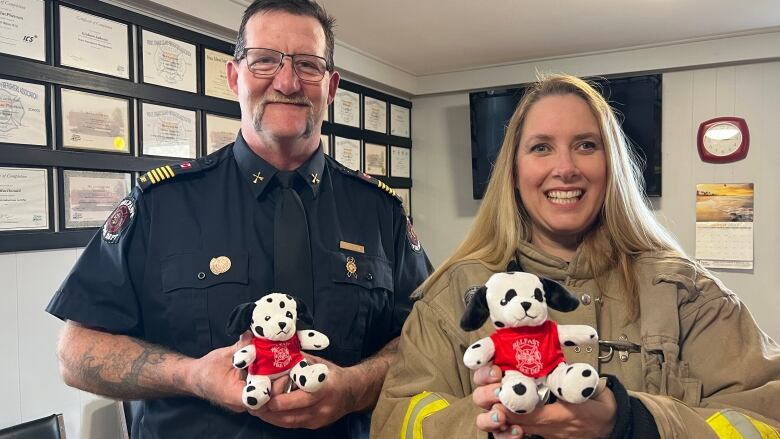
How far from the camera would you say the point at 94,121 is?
223 centimetres

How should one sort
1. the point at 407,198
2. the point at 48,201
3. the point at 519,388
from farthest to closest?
the point at 407,198, the point at 48,201, the point at 519,388

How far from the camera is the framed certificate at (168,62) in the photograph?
2.44m

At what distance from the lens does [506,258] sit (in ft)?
4.02

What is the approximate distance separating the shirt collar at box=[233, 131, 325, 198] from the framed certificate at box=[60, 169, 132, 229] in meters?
1.13

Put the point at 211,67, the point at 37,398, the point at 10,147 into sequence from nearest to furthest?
the point at 10,147 → the point at 37,398 → the point at 211,67

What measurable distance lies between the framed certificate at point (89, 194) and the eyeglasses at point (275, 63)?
1251mm

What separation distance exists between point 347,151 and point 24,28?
82.3 inches

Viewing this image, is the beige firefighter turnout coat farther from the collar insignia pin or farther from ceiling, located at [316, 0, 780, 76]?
ceiling, located at [316, 0, 780, 76]

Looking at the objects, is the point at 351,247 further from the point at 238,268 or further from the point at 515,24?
the point at 515,24

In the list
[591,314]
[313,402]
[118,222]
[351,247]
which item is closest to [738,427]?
[591,314]

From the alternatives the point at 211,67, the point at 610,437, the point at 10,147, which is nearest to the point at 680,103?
the point at 211,67

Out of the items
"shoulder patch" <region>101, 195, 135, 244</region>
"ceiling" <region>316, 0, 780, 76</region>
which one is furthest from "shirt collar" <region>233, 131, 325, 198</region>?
"ceiling" <region>316, 0, 780, 76</region>

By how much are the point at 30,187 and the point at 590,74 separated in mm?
3273

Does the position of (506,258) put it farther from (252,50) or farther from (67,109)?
(67,109)
